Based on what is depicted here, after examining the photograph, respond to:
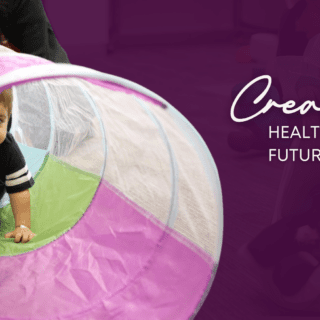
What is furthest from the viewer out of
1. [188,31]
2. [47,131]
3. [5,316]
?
[188,31]

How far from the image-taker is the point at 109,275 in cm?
119

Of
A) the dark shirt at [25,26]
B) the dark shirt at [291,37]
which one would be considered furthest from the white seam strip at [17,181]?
the dark shirt at [291,37]

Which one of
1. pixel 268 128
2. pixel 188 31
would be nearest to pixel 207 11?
pixel 188 31

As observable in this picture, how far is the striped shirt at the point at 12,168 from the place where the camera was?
1.28m

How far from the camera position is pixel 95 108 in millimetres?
1514

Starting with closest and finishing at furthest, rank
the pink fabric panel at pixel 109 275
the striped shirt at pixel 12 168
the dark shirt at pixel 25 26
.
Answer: the pink fabric panel at pixel 109 275 < the striped shirt at pixel 12 168 < the dark shirt at pixel 25 26

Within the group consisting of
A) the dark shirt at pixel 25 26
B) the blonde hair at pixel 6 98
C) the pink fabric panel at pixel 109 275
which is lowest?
the pink fabric panel at pixel 109 275

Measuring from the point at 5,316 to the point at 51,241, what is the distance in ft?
1.07

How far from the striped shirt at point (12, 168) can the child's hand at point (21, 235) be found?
5.0 inches

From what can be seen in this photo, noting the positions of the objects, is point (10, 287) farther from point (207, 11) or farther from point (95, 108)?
point (207, 11)

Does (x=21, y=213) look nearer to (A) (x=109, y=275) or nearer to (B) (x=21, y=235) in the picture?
(B) (x=21, y=235)
